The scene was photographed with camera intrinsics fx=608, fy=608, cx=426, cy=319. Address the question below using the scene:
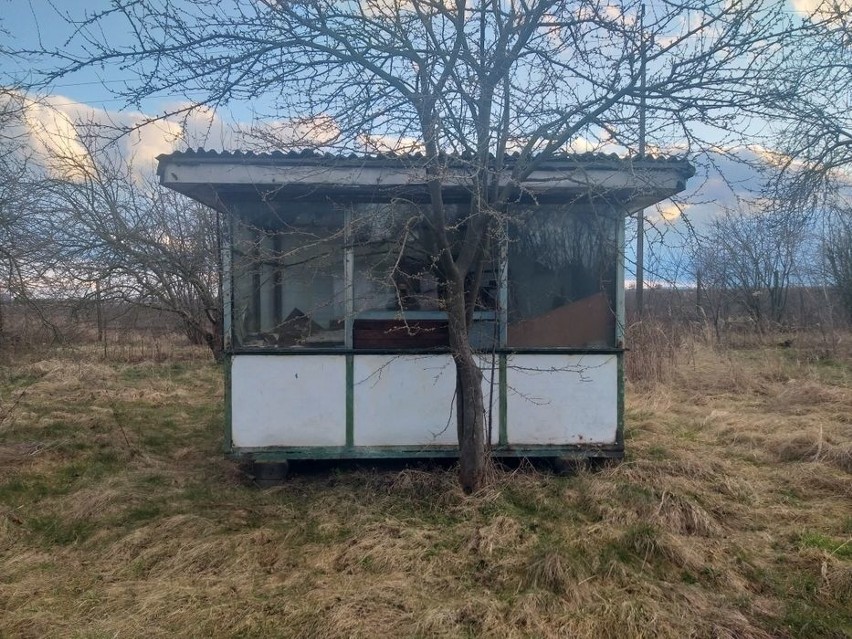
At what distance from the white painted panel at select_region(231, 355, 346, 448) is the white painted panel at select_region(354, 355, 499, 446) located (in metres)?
0.19

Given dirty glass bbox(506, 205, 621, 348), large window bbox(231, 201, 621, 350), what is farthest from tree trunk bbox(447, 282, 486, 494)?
dirty glass bbox(506, 205, 621, 348)

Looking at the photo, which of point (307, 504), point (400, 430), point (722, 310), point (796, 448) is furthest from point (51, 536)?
point (722, 310)

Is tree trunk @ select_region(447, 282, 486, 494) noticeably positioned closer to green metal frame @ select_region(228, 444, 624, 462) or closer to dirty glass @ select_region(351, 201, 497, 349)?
green metal frame @ select_region(228, 444, 624, 462)

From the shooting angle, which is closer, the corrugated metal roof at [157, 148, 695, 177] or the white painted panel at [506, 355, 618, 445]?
the corrugated metal roof at [157, 148, 695, 177]

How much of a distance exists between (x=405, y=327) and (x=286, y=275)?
46.9 inches

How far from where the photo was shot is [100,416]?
→ 814 centimetres

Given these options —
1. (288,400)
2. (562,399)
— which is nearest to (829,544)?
(562,399)

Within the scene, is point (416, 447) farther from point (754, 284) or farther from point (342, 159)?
point (754, 284)

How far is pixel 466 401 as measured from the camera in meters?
4.62

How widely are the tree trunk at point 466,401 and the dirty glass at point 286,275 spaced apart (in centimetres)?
118

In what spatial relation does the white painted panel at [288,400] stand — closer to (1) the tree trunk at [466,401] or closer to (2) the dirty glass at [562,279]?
(1) the tree trunk at [466,401]

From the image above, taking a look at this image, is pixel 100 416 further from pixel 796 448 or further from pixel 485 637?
pixel 796 448

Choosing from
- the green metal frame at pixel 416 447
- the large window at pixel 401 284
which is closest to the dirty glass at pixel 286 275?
the large window at pixel 401 284

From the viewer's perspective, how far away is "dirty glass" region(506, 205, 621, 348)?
17.4 ft
